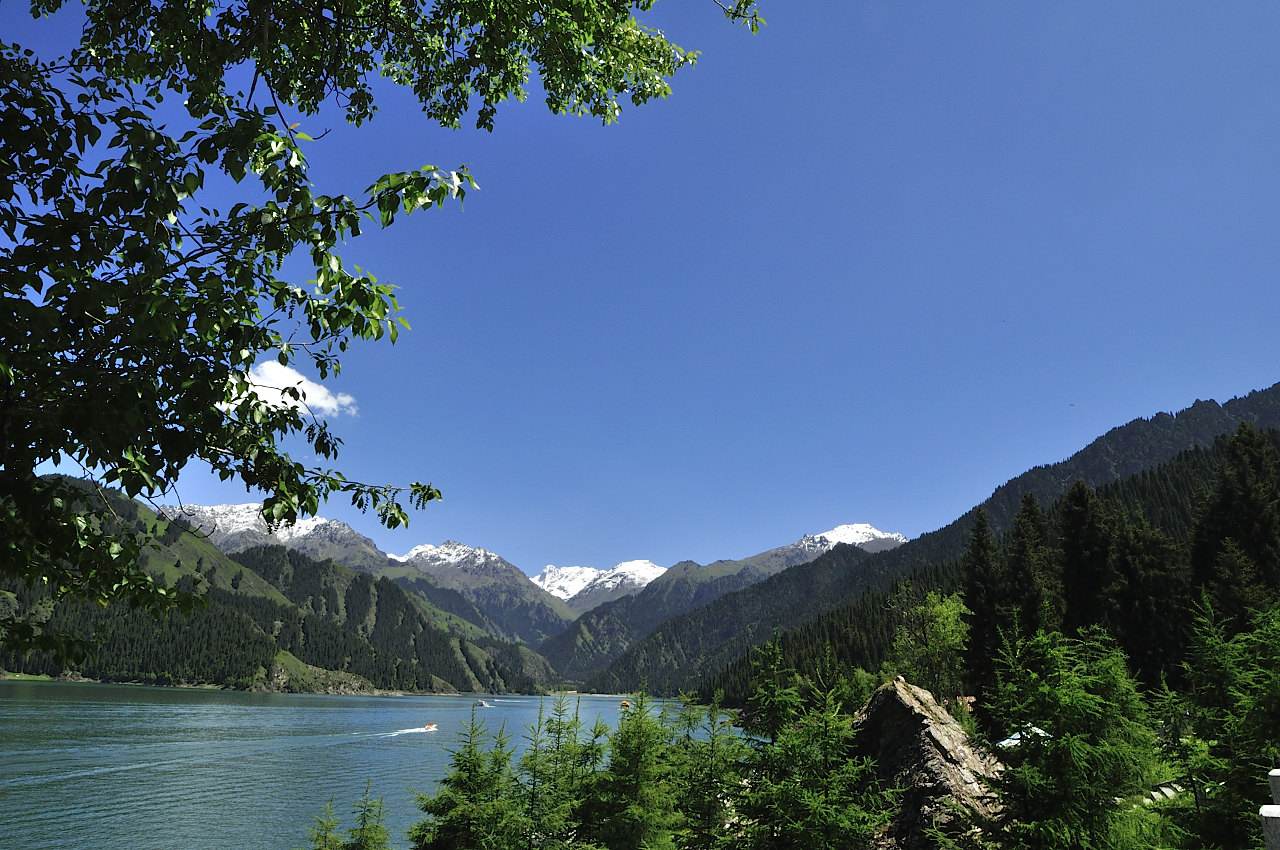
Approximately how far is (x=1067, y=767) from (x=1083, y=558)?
159 ft

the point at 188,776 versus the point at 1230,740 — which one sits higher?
the point at 1230,740

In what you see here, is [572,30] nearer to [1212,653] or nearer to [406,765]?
[1212,653]

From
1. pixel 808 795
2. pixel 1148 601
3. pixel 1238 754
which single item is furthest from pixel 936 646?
pixel 1238 754

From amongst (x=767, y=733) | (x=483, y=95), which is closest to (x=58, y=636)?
(x=483, y=95)

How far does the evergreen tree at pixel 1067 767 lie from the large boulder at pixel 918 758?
4695mm

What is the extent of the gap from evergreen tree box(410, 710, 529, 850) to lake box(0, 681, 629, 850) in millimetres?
1351

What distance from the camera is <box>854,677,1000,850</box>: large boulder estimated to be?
1642 cm

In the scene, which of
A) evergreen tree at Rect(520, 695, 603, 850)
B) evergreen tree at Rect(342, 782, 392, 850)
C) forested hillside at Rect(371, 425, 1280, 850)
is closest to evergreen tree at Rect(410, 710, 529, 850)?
forested hillside at Rect(371, 425, 1280, 850)

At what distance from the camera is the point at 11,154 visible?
157 inches

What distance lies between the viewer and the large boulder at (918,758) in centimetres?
1642

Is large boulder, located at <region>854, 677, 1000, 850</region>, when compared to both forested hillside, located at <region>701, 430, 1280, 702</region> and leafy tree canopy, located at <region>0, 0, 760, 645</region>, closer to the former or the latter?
leafy tree canopy, located at <region>0, 0, 760, 645</region>

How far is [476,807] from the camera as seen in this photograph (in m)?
18.6

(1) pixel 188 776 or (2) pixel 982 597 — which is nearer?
(2) pixel 982 597

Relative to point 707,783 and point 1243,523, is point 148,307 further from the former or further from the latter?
point 1243,523
